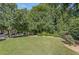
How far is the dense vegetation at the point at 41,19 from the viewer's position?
2.23 meters

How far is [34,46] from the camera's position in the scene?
7.30 feet

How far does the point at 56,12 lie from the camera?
7.39 ft

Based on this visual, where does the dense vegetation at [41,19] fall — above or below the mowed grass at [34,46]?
above

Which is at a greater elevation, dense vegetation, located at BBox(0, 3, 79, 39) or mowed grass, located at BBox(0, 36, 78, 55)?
dense vegetation, located at BBox(0, 3, 79, 39)

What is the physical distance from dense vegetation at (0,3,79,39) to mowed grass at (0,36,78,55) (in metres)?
0.08

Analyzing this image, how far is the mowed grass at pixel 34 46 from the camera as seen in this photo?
7.29 ft

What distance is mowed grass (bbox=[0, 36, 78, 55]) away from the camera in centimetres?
222

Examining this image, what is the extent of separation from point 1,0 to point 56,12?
706 mm

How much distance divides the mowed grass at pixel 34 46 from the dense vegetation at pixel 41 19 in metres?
0.08

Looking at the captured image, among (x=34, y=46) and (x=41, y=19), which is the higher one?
(x=41, y=19)

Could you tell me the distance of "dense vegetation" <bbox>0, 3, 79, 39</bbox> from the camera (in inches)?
87.9

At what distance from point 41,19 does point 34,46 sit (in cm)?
35
